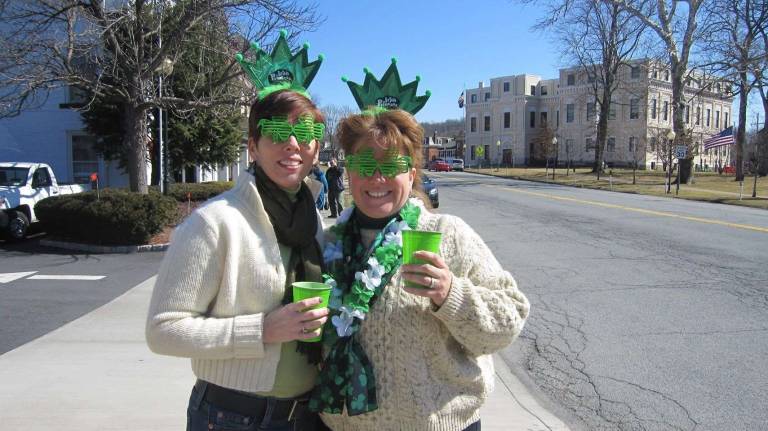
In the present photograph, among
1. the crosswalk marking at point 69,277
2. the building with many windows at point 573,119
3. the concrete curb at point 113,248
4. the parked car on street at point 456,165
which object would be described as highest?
the building with many windows at point 573,119

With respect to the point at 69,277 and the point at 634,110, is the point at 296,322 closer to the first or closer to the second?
the point at 69,277

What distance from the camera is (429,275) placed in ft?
5.27

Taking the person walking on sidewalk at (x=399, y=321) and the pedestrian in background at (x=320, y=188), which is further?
the pedestrian in background at (x=320, y=188)

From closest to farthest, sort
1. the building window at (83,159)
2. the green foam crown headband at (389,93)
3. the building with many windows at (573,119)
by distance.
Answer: the green foam crown headband at (389,93)
the building window at (83,159)
the building with many windows at (573,119)

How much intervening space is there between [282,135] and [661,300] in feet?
20.4

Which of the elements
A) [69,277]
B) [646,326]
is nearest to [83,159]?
[69,277]

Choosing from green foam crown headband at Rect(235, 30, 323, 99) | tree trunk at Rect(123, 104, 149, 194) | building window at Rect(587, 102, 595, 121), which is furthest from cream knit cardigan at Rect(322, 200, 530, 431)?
building window at Rect(587, 102, 595, 121)

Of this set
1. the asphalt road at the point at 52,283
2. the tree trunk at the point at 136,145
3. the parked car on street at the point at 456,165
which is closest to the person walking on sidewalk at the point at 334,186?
the tree trunk at the point at 136,145

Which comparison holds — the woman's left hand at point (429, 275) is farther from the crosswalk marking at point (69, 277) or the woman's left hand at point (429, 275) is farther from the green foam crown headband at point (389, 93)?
the crosswalk marking at point (69, 277)

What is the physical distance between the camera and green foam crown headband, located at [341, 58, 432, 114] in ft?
6.64

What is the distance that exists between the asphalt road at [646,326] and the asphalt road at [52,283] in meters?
5.12

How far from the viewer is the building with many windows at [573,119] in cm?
5831

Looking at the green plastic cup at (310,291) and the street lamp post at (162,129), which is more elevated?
the street lamp post at (162,129)

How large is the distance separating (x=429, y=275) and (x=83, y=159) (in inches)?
803
